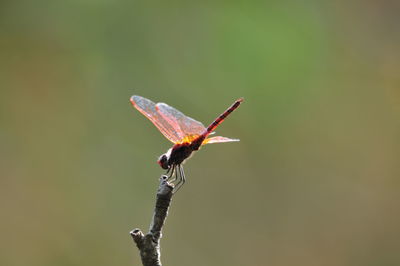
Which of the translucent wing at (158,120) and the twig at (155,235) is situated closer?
the twig at (155,235)

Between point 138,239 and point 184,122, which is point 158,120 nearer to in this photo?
point 184,122

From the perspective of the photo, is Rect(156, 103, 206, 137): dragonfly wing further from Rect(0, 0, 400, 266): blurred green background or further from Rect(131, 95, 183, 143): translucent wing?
Rect(0, 0, 400, 266): blurred green background

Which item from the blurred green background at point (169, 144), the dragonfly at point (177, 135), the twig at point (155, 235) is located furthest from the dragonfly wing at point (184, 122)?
the blurred green background at point (169, 144)

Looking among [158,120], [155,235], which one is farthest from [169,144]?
[155,235]

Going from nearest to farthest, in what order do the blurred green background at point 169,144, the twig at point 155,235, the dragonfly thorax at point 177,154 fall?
the twig at point 155,235
the dragonfly thorax at point 177,154
the blurred green background at point 169,144

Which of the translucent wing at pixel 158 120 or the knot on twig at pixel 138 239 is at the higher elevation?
the translucent wing at pixel 158 120

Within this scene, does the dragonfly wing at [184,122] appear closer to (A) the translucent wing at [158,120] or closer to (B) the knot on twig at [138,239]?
(A) the translucent wing at [158,120]
